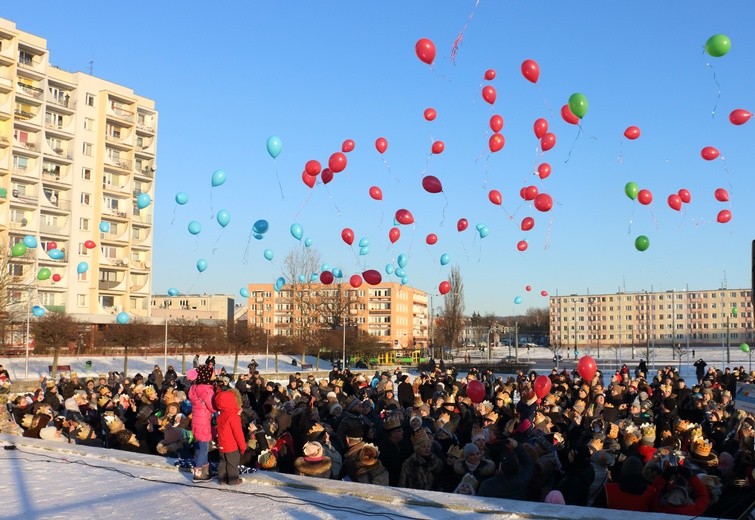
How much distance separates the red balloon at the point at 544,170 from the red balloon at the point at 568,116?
1889 millimetres

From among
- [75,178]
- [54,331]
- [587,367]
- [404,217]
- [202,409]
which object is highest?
[75,178]

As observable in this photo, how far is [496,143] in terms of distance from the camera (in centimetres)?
1759


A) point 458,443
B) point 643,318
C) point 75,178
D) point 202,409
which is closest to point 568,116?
point 458,443

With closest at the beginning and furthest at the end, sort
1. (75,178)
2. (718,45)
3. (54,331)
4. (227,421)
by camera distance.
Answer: (227,421) < (718,45) < (54,331) < (75,178)

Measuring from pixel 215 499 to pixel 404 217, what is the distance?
1251 cm

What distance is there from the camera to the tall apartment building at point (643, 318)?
12562 centimetres

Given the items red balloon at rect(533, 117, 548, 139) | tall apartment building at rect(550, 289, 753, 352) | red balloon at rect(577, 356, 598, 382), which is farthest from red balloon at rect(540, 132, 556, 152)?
tall apartment building at rect(550, 289, 753, 352)

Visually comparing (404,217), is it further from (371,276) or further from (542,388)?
(542,388)

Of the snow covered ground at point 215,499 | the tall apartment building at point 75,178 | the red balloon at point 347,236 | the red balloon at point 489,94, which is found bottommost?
the snow covered ground at point 215,499

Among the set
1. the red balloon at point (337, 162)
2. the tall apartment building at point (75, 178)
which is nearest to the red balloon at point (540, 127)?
the red balloon at point (337, 162)

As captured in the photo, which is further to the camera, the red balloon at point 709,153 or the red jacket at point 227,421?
the red balloon at point 709,153

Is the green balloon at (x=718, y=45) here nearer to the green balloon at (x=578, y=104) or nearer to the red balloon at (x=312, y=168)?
the green balloon at (x=578, y=104)

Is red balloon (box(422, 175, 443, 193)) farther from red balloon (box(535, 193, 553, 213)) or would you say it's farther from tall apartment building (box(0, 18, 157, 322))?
tall apartment building (box(0, 18, 157, 322))

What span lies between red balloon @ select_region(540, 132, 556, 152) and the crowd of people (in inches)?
223
